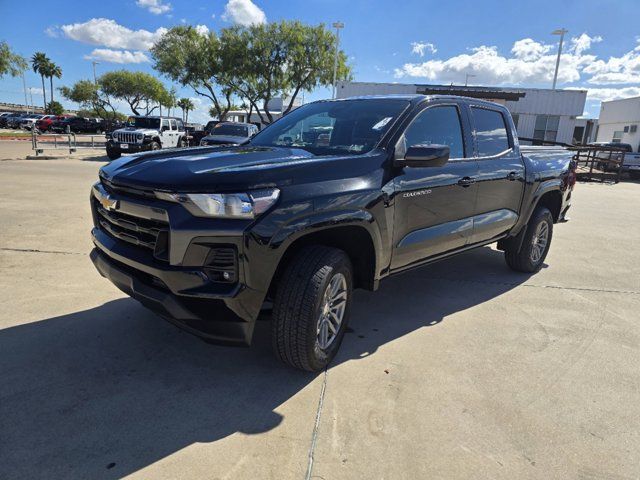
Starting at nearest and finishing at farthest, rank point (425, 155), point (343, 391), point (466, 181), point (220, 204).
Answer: point (220, 204), point (343, 391), point (425, 155), point (466, 181)

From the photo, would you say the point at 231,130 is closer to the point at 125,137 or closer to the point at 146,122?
the point at 125,137

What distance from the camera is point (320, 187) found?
9.33 feet

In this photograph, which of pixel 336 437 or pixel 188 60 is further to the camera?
pixel 188 60

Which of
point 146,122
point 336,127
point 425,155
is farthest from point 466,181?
point 146,122

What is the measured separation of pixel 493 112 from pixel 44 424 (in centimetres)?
456

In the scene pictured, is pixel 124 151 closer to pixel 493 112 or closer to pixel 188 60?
pixel 493 112

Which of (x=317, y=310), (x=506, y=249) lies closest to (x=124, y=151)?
(x=506, y=249)

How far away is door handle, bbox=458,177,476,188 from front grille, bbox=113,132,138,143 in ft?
55.2

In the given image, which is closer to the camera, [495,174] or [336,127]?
[336,127]

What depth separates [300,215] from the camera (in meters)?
2.71

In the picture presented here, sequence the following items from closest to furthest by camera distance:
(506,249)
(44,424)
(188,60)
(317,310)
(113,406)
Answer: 1. (44,424)
2. (113,406)
3. (317,310)
4. (506,249)
5. (188,60)

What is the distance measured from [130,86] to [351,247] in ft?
222

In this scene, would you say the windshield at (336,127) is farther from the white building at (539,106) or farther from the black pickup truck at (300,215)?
the white building at (539,106)

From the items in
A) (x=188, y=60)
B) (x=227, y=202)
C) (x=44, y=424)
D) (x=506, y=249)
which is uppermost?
(x=188, y=60)
